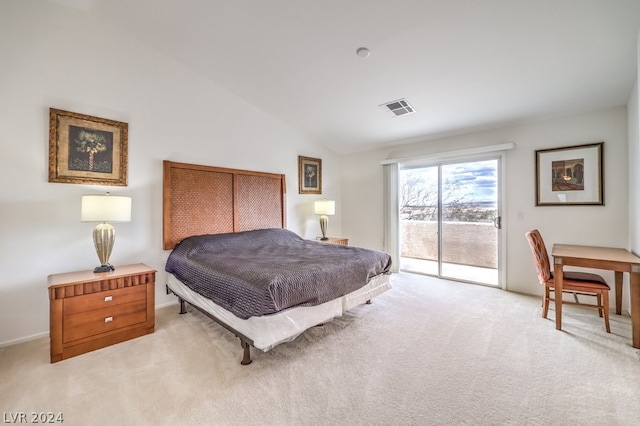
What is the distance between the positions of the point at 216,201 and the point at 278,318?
2370 mm

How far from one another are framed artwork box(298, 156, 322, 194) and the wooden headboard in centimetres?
47

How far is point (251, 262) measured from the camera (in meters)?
2.66

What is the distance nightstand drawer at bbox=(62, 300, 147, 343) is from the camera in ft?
7.26

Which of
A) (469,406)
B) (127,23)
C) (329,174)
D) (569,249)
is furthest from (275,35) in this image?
(569,249)

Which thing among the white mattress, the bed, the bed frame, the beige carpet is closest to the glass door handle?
the beige carpet

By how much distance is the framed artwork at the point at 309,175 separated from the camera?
504 cm

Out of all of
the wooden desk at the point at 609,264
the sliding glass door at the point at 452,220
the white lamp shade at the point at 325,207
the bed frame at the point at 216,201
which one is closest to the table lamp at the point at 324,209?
the white lamp shade at the point at 325,207

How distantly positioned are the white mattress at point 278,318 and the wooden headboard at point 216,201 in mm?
918

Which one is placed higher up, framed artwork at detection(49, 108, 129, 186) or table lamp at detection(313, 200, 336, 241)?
framed artwork at detection(49, 108, 129, 186)

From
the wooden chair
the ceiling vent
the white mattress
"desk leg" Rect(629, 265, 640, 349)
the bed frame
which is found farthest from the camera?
the ceiling vent

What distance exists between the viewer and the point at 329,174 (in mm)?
5656

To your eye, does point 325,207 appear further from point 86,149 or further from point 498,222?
point 86,149

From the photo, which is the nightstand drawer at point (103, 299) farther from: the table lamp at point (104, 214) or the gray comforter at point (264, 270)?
the gray comforter at point (264, 270)

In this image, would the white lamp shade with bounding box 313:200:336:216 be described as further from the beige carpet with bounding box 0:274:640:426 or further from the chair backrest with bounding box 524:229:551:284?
the chair backrest with bounding box 524:229:551:284
